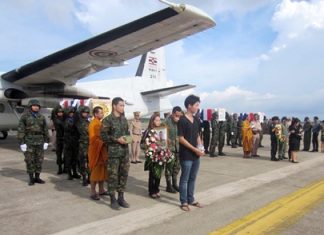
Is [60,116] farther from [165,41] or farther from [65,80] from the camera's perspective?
[65,80]

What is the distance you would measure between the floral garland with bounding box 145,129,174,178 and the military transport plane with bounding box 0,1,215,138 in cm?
359

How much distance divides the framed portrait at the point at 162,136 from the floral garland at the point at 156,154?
41 millimetres

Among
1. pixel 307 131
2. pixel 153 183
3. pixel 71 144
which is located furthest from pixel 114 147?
pixel 307 131

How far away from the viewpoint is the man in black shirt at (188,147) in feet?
19.8

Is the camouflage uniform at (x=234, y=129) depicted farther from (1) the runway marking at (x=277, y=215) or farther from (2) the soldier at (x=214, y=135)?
(1) the runway marking at (x=277, y=215)

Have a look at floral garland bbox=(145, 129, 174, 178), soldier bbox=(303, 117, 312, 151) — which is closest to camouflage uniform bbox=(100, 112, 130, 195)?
floral garland bbox=(145, 129, 174, 178)

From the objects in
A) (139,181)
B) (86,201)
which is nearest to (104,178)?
(86,201)

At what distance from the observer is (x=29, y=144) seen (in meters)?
7.83

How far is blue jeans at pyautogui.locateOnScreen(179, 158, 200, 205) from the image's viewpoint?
6059 millimetres

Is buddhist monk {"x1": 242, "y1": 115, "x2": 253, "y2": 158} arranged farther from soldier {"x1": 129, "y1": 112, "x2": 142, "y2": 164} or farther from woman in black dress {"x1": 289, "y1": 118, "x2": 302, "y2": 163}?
soldier {"x1": 129, "y1": 112, "x2": 142, "y2": 164}

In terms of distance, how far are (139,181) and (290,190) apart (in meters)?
3.48

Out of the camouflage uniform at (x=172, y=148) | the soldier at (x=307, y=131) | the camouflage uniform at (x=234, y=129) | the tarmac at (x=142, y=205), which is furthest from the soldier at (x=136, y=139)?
the soldier at (x=307, y=131)

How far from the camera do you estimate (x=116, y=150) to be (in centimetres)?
608

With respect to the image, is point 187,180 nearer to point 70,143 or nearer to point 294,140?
point 70,143
